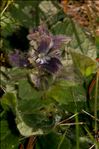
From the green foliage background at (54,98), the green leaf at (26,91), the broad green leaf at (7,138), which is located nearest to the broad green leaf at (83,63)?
the green foliage background at (54,98)

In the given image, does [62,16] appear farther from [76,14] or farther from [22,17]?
[76,14]

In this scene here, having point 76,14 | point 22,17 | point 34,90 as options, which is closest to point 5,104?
point 34,90

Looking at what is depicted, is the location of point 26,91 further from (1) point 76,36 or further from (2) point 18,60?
(1) point 76,36

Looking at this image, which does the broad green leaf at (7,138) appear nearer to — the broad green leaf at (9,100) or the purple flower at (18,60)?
the broad green leaf at (9,100)

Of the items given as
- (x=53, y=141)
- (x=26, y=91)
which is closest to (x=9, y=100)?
(x=26, y=91)

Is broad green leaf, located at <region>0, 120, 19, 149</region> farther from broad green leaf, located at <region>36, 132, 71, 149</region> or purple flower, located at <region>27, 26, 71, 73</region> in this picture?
purple flower, located at <region>27, 26, 71, 73</region>

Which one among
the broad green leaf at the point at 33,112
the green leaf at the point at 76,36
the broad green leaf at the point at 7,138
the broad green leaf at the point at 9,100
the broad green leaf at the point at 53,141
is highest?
the green leaf at the point at 76,36
